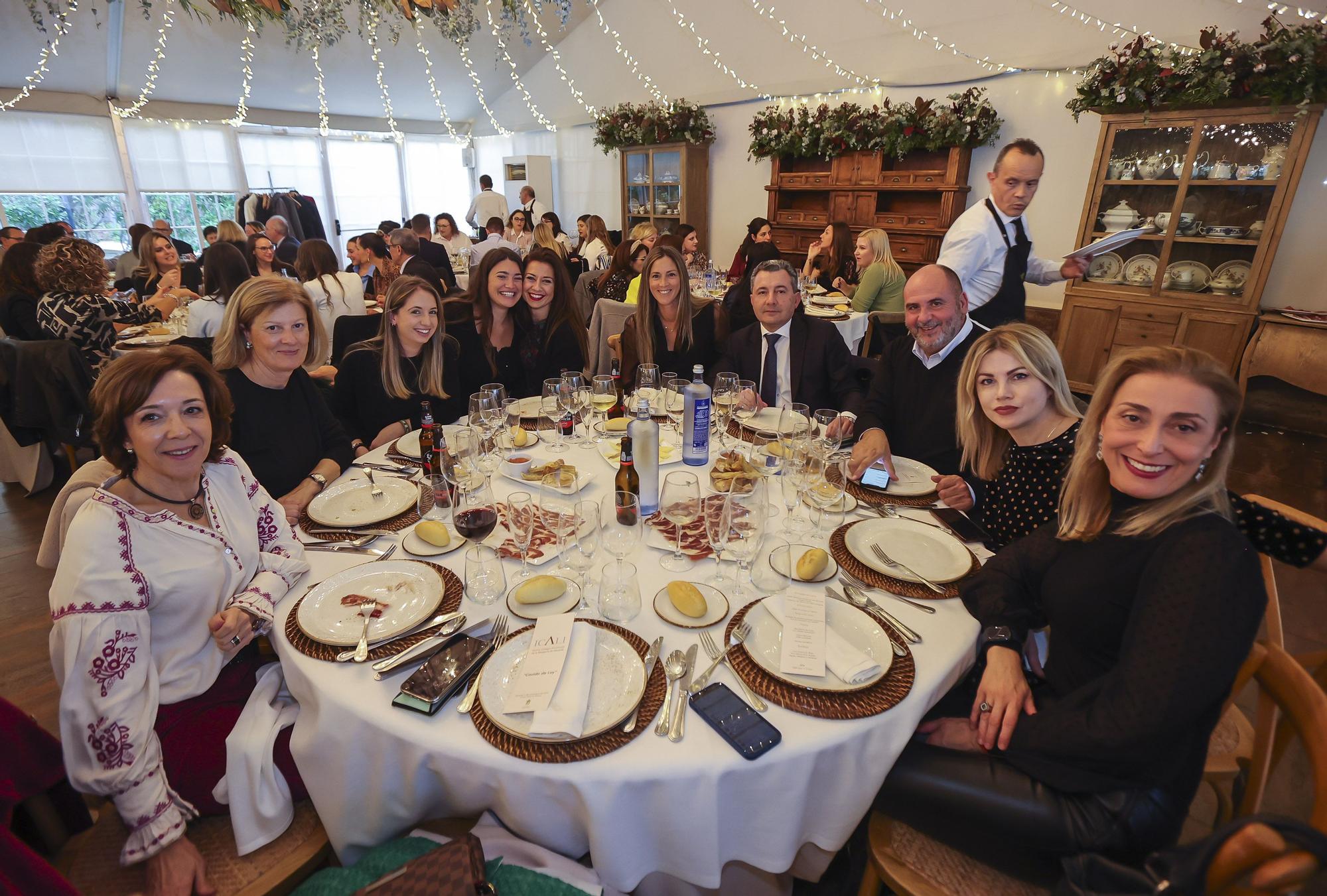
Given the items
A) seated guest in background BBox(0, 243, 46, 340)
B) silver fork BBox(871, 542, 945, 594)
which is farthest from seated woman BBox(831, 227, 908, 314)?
seated guest in background BBox(0, 243, 46, 340)

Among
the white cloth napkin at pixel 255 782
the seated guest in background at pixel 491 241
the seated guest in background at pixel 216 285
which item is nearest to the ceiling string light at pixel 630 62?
the seated guest in background at pixel 491 241

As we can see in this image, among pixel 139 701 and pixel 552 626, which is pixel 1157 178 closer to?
pixel 552 626

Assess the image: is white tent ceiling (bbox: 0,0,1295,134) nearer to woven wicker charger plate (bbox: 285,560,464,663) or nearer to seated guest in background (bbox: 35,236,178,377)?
seated guest in background (bbox: 35,236,178,377)

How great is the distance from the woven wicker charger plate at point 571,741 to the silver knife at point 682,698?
3 cm

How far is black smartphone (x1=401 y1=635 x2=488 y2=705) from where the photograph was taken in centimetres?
114

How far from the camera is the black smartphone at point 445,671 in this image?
1.14 m

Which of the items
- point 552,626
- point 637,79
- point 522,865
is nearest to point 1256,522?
point 552,626

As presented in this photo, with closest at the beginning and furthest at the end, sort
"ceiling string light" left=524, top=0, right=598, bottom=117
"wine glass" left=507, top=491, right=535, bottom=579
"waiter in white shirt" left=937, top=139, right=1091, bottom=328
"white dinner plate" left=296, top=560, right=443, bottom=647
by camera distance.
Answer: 1. "white dinner plate" left=296, top=560, right=443, bottom=647
2. "wine glass" left=507, top=491, right=535, bottom=579
3. "waiter in white shirt" left=937, top=139, right=1091, bottom=328
4. "ceiling string light" left=524, top=0, right=598, bottom=117

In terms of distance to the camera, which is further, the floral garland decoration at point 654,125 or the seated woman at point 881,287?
the floral garland decoration at point 654,125

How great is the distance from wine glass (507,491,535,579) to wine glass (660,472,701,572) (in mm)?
334

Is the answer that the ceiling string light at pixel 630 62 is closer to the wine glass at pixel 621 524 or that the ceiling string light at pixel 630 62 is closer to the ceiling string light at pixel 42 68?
the ceiling string light at pixel 42 68

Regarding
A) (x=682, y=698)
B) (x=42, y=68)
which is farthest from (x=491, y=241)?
(x=682, y=698)

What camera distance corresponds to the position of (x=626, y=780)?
1.02m

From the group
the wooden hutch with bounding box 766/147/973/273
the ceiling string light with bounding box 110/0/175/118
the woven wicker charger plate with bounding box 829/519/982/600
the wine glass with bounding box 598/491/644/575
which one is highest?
the ceiling string light with bounding box 110/0/175/118
